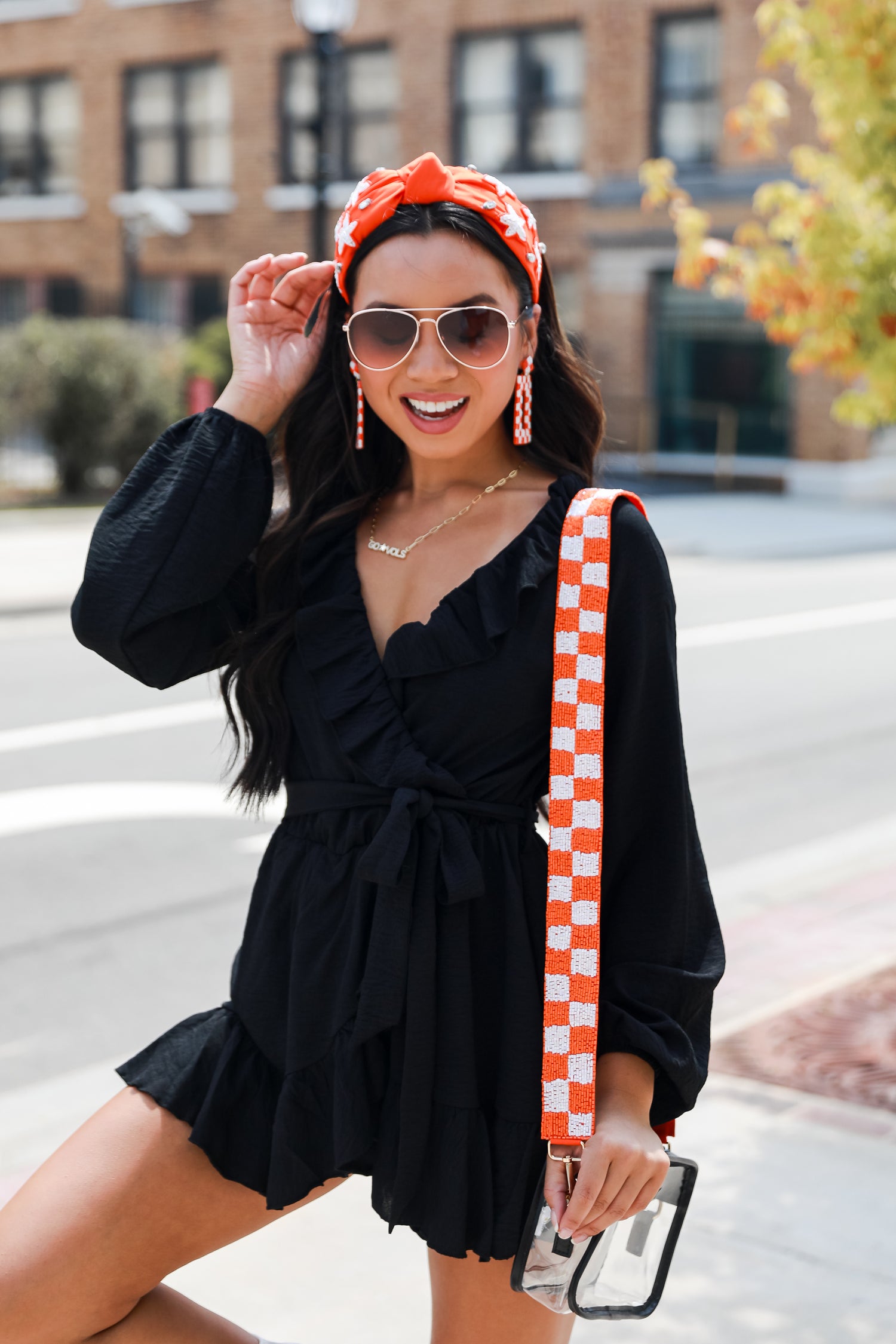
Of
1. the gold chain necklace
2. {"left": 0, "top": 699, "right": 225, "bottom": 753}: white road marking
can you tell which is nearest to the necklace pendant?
the gold chain necklace

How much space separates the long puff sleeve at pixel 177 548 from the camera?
228 cm

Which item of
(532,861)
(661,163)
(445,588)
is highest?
(661,163)

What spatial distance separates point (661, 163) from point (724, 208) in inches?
829

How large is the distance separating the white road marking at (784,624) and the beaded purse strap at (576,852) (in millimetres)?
9782

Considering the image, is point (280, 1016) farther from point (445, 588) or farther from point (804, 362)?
point (804, 362)

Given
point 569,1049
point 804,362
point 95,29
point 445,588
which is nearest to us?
point 569,1049

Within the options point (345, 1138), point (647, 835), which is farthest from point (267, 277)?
point (345, 1138)

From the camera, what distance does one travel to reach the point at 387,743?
2119mm

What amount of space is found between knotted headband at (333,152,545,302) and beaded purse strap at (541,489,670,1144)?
466 millimetres

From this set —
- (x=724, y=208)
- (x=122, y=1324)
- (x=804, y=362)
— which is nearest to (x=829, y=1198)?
(x=122, y=1324)

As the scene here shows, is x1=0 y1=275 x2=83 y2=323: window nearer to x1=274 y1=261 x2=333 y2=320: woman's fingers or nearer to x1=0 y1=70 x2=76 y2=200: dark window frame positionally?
x1=0 y1=70 x2=76 y2=200: dark window frame

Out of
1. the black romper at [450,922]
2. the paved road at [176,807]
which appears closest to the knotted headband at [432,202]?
the black romper at [450,922]

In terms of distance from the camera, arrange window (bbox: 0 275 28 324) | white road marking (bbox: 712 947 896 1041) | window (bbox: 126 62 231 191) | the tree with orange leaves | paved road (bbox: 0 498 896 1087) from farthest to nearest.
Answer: window (bbox: 0 275 28 324) < window (bbox: 126 62 231 191) < paved road (bbox: 0 498 896 1087) < white road marking (bbox: 712 947 896 1041) < the tree with orange leaves

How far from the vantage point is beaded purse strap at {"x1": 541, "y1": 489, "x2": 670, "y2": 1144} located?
1.95 metres
